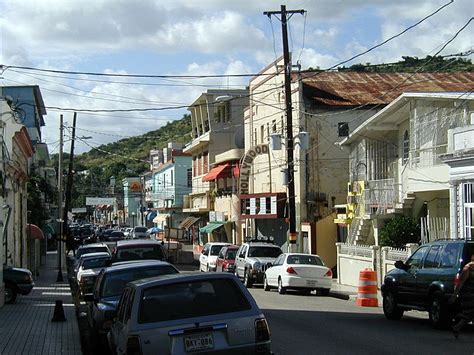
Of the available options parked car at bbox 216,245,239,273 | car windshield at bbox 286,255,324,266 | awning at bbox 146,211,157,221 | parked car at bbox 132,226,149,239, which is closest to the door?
car windshield at bbox 286,255,324,266

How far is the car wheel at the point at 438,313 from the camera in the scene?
57.7 feet

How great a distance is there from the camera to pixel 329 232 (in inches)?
1699

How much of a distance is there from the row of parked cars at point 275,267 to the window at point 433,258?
37.0ft

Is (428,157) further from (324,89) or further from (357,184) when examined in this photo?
(324,89)

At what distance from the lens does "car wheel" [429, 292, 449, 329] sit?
57.7ft

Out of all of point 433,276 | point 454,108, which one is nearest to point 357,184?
point 454,108

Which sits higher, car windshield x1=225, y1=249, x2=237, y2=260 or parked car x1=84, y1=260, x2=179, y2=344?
parked car x1=84, y1=260, x2=179, y2=344

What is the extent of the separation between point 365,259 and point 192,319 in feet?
79.9

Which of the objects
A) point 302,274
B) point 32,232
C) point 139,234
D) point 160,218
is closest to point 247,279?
point 302,274

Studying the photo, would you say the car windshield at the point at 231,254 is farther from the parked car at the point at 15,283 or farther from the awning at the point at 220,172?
the awning at the point at 220,172

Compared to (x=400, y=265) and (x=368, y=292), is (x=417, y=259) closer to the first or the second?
(x=400, y=265)

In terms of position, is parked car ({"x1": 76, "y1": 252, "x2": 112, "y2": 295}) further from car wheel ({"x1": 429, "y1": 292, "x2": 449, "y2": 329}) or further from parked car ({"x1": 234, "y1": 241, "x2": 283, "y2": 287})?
car wheel ({"x1": 429, "y1": 292, "x2": 449, "y2": 329})

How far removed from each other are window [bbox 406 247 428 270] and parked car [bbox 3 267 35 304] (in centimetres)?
1279

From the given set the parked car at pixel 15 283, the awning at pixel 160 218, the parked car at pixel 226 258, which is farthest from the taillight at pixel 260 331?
the awning at pixel 160 218
